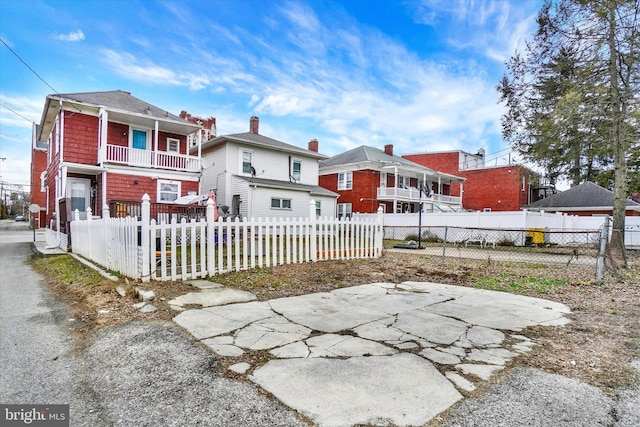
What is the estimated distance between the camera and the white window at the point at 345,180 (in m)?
28.4

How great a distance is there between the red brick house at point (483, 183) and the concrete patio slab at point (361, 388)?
31743mm

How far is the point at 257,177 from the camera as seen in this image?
69.2 feet

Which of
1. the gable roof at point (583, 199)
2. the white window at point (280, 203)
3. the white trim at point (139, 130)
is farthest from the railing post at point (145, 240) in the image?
the gable roof at point (583, 199)

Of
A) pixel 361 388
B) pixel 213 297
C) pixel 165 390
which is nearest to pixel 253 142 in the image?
pixel 213 297

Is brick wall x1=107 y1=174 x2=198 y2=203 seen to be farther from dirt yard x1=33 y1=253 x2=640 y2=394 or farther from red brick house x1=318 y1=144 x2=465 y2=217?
red brick house x1=318 y1=144 x2=465 y2=217

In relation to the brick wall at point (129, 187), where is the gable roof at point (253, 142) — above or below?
above

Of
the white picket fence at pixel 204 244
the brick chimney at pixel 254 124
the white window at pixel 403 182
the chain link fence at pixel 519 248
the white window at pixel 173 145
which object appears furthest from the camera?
the white window at pixel 403 182

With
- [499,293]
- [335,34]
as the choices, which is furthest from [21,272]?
[335,34]

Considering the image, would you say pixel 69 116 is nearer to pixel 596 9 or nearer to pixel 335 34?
pixel 335 34

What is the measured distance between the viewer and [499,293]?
5.92 m

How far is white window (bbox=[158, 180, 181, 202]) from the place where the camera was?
53.9 ft

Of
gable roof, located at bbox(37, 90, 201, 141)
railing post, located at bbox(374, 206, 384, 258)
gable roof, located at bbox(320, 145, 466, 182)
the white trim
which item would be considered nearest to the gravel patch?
railing post, located at bbox(374, 206, 384, 258)

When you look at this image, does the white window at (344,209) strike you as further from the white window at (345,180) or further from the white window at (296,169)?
the white window at (296,169)

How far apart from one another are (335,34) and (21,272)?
13535 mm
